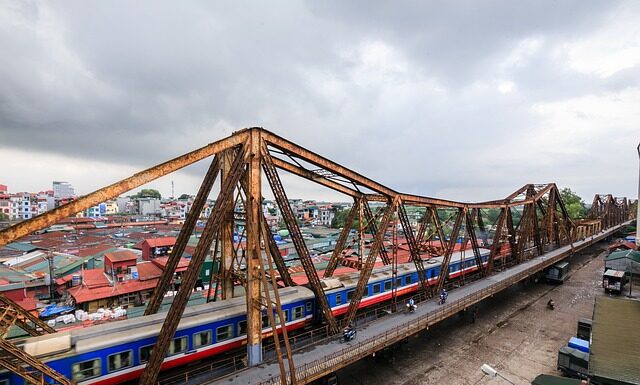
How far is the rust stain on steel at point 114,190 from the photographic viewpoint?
28.9ft

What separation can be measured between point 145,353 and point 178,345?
1.27 meters

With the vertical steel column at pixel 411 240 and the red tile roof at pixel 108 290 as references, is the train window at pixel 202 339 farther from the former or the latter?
the red tile roof at pixel 108 290

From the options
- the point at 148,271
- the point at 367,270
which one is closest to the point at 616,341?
the point at 367,270

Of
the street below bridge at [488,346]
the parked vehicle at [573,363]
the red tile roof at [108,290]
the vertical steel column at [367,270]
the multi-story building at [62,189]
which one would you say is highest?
the multi-story building at [62,189]

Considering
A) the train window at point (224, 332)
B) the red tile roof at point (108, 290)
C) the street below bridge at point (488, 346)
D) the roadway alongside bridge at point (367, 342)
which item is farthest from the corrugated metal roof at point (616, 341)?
the red tile roof at point (108, 290)

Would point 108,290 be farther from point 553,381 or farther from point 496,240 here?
point 496,240

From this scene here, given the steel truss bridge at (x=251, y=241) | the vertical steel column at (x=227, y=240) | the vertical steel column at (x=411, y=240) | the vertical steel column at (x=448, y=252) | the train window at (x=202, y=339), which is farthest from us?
the vertical steel column at (x=448, y=252)

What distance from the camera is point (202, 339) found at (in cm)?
1347

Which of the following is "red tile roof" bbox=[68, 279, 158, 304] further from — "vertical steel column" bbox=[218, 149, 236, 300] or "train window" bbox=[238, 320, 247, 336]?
"train window" bbox=[238, 320, 247, 336]

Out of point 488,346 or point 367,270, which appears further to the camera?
point 488,346

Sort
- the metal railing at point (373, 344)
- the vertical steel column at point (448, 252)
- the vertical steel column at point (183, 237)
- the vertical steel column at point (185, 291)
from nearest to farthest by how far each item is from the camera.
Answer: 1. the vertical steel column at point (185, 291)
2. the metal railing at point (373, 344)
3. the vertical steel column at point (183, 237)
4. the vertical steel column at point (448, 252)

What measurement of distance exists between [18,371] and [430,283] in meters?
25.7

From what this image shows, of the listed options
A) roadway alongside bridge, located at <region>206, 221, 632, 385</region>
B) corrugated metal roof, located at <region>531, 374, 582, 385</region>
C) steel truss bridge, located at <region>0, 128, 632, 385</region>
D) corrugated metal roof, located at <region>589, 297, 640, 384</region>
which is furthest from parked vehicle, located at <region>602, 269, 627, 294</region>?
corrugated metal roof, located at <region>531, 374, 582, 385</region>

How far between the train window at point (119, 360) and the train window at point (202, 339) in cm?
247
